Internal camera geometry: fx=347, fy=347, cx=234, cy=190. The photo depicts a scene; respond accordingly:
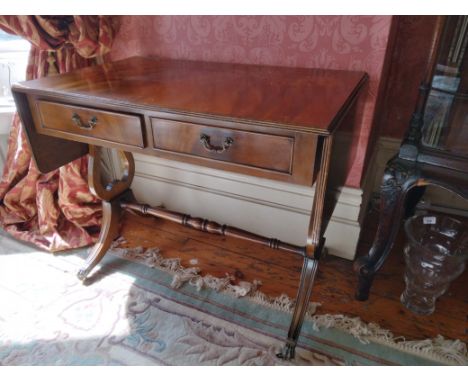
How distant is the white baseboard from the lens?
1501mm

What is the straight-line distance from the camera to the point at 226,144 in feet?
2.90

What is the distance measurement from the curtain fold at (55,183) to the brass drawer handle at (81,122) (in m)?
0.54

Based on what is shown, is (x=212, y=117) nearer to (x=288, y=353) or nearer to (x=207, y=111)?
(x=207, y=111)

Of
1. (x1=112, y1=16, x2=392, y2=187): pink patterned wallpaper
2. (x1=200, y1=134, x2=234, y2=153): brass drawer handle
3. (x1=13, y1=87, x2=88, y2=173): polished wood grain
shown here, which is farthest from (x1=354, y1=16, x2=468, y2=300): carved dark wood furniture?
(x1=13, y1=87, x2=88, y2=173): polished wood grain

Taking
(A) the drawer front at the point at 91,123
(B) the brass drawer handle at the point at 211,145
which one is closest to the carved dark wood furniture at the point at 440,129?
(B) the brass drawer handle at the point at 211,145

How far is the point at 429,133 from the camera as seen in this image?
1035 mm

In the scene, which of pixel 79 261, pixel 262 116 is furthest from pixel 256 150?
pixel 79 261

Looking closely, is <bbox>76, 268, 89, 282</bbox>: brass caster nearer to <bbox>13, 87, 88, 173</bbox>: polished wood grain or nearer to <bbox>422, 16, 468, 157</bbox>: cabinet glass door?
<bbox>13, 87, 88, 173</bbox>: polished wood grain

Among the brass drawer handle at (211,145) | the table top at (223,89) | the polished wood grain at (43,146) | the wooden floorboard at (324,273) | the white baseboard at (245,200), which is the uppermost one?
the table top at (223,89)

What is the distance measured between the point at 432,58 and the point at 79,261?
5.19 feet

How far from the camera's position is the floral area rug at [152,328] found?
116 centimetres

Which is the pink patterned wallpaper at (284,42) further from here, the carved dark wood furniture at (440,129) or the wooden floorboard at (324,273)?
the wooden floorboard at (324,273)

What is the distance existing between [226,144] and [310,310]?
78 centimetres

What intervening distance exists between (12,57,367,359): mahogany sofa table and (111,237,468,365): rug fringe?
17 cm
